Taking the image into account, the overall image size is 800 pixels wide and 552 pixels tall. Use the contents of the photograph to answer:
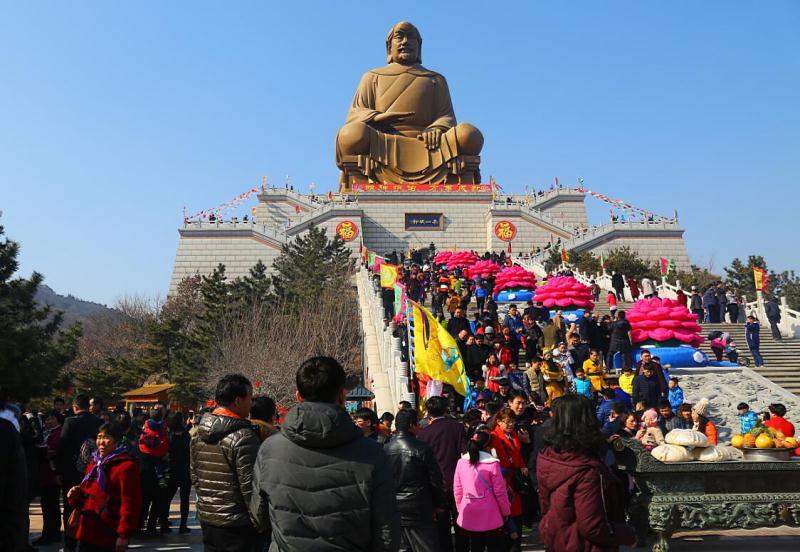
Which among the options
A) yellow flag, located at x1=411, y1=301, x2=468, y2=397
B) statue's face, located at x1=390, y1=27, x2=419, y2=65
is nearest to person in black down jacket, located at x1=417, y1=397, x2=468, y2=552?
yellow flag, located at x1=411, y1=301, x2=468, y2=397

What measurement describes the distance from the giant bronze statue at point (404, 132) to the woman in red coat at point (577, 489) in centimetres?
3166

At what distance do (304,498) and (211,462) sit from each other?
1.25 meters

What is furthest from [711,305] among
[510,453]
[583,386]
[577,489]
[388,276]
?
[577,489]

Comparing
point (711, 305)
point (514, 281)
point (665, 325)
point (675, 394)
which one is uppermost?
point (514, 281)

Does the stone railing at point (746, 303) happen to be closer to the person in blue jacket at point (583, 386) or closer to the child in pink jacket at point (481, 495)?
the person in blue jacket at point (583, 386)

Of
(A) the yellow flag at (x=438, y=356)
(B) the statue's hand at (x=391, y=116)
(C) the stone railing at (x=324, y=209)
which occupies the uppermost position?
(B) the statue's hand at (x=391, y=116)

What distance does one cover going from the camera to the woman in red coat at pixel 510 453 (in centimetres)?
566

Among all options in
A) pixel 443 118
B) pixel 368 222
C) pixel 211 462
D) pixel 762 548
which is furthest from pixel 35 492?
Result: pixel 443 118

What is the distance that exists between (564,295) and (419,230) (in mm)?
17531

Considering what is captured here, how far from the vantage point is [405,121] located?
36.0m

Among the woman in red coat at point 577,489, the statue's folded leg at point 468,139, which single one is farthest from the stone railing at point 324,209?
the woman in red coat at point 577,489

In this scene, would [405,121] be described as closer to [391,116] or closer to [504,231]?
[391,116]

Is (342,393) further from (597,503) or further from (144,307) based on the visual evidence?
(144,307)

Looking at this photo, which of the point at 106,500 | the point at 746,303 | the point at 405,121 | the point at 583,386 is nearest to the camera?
the point at 106,500
